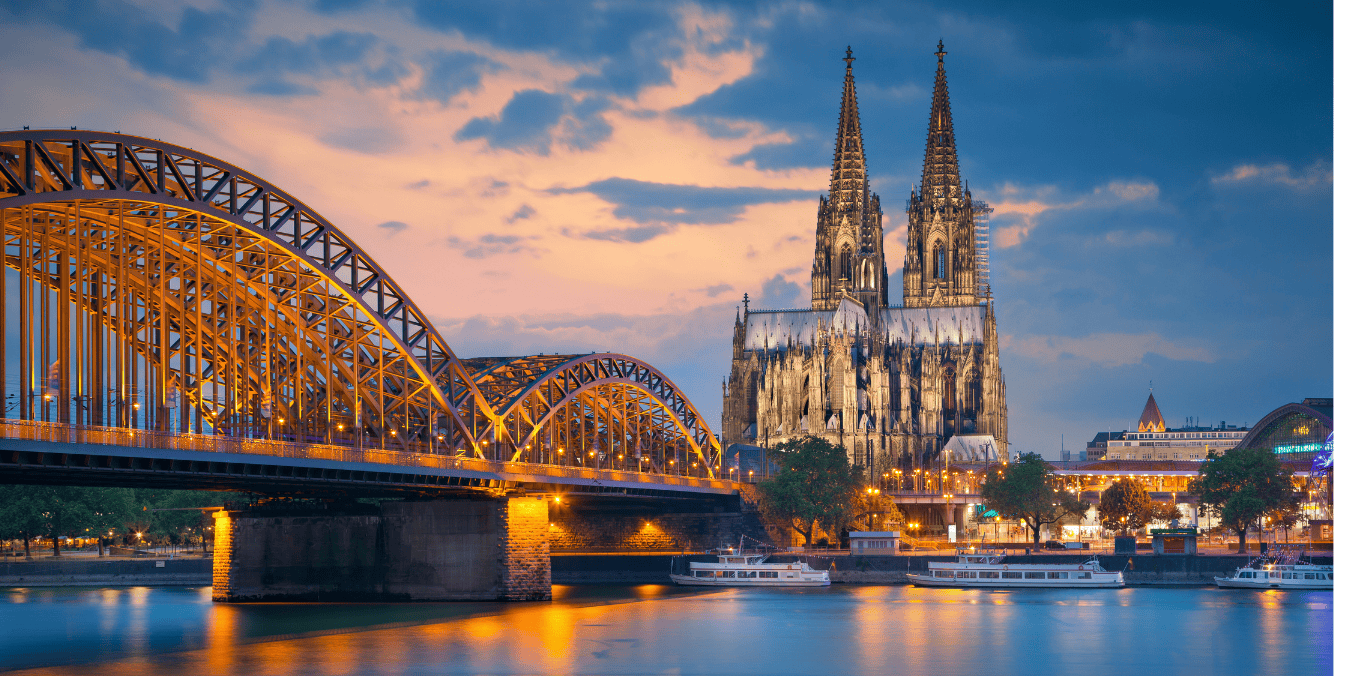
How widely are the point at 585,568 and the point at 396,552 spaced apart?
32.0 metres

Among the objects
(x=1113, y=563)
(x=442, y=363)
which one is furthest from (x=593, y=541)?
(x=1113, y=563)

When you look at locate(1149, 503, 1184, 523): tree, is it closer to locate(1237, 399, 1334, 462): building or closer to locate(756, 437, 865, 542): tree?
locate(1237, 399, 1334, 462): building

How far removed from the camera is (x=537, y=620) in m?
76.7

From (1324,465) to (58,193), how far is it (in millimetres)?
99108

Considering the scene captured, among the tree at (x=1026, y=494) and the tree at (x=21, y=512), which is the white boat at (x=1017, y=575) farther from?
the tree at (x=21, y=512)

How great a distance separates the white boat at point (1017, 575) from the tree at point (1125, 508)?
40101mm

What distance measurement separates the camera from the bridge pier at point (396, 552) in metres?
87.3

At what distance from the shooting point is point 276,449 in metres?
65.9

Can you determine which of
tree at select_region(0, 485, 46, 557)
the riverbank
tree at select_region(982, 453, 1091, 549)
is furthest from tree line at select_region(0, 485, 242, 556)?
tree at select_region(982, 453, 1091, 549)

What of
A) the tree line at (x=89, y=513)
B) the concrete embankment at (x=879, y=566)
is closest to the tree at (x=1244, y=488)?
the concrete embankment at (x=879, y=566)

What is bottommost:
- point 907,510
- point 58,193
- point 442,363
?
point 907,510

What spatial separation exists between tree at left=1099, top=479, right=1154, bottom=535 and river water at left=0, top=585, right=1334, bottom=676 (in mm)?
47169

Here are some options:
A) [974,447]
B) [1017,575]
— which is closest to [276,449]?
[1017,575]

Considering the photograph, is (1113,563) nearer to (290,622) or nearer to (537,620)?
(537,620)
